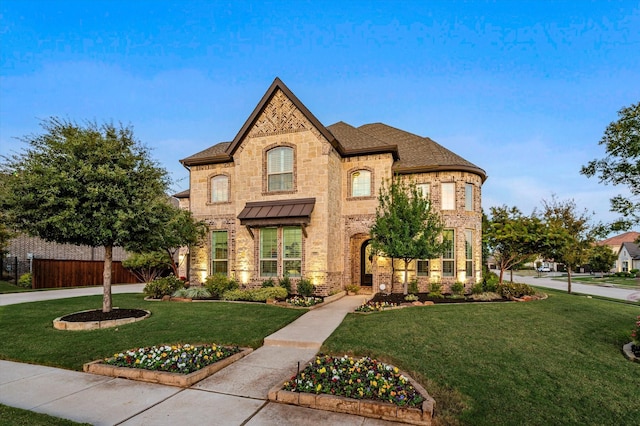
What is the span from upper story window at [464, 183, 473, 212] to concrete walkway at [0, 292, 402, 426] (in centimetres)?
1314

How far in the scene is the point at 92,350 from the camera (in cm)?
792

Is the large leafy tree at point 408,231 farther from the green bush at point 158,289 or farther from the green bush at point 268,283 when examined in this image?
the green bush at point 158,289

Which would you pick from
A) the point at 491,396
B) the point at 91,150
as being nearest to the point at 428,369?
the point at 491,396

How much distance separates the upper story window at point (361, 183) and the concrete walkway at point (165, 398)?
11.2 m

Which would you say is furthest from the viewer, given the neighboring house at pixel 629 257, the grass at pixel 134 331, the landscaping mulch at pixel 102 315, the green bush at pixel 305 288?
the neighboring house at pixel 629 257

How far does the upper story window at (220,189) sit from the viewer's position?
19.0 metres

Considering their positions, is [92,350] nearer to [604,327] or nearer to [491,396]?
[491,396]

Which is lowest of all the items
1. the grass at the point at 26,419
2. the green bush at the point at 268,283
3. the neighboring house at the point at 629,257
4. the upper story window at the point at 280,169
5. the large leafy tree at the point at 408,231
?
the neighboring house at the point at 629,257

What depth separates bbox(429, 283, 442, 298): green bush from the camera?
15.5 m

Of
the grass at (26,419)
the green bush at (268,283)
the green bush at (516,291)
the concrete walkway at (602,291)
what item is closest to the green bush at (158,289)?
the green bush at (268,283)

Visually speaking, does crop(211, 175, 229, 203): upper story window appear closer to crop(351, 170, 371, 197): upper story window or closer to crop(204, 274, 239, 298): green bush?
crop(204, 274, 239, 298): green bush

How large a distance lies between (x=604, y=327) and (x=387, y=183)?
9754 mm

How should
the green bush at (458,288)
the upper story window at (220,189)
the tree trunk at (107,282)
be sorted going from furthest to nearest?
the upper story window at (220,189), the green bush at (458,288), the tree trunk at (107,282)

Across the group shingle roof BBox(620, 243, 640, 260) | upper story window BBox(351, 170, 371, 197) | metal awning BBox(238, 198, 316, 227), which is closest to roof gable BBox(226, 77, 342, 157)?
upper story window BBox(351, 170, 371, 197)
